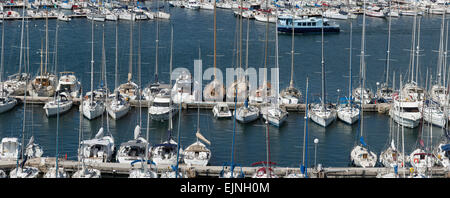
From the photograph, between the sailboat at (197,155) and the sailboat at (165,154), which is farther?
the sailboat at (197,155)

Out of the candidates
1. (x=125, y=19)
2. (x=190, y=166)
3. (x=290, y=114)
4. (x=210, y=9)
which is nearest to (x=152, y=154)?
(x=190, y=166)

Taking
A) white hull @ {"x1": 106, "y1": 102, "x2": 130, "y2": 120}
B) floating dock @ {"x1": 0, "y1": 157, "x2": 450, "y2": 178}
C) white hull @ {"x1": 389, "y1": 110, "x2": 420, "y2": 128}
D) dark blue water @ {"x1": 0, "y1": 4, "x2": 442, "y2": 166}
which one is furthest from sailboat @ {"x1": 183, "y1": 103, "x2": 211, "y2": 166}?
white hull @ {"x1": 389, "y1": 110, "x2": 420, "y2": 128}

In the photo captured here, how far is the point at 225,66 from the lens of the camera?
5366 centimetres

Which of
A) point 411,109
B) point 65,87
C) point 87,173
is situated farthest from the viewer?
point 65,87

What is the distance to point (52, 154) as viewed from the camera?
110ft

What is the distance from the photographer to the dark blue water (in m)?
35.5

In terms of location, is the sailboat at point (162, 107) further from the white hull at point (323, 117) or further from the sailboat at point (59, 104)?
the white hull at point (323, 117)

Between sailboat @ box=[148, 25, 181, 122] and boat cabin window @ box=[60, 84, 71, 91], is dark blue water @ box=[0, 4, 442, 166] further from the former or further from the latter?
boat cabin window @ box=[60, 84, 71, 91]

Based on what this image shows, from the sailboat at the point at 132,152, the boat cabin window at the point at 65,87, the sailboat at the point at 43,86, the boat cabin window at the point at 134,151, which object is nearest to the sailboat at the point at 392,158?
the sailboat at the point at 132,152

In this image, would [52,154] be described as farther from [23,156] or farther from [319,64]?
[319,64]

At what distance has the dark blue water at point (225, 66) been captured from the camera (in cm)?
3550

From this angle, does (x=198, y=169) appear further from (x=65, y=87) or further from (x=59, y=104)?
(x=65, y=87)

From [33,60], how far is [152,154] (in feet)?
89.8

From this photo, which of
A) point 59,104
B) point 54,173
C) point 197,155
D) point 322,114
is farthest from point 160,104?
point 54,173
